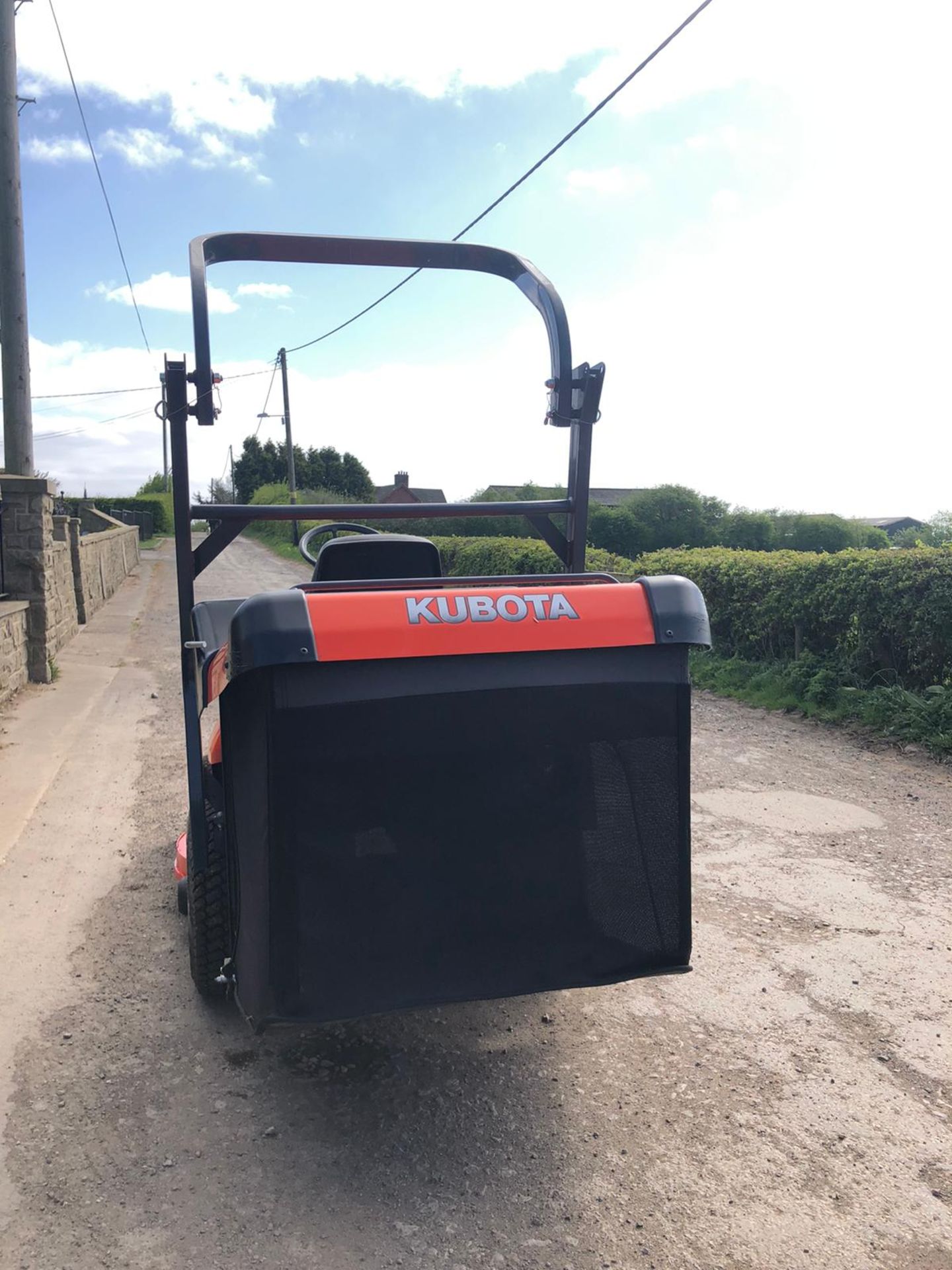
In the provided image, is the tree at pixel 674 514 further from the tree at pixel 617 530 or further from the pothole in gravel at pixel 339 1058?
the pothole in gravel at pixel 339 1058

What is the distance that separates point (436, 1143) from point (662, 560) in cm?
1005

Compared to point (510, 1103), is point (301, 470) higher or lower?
higher

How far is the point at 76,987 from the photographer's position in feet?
11.5

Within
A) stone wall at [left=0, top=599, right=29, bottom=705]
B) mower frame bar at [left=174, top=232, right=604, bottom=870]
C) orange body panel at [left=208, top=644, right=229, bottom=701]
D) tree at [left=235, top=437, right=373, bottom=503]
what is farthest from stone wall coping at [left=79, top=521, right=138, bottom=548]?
tree at [left=235, top=437, right=373, bottom=503]

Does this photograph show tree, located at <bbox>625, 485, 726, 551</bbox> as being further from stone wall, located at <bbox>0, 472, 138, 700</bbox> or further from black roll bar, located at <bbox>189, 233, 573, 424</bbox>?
black roll bar, located at <bbox>189, 233, 573, 424</bbox>

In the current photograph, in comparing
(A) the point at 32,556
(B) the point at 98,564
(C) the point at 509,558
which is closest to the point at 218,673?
(A) the point at 32,556

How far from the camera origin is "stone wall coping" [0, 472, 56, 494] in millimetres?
9219

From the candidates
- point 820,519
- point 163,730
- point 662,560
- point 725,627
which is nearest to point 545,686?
point 163,730

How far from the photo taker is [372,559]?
350 centimetres

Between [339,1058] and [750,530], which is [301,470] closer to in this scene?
[750,530]

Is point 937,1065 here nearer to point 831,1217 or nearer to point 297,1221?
point 831,1217

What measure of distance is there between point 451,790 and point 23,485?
847 centimetres

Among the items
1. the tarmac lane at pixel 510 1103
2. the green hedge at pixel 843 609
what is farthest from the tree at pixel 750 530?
the tarmac lane at pixel 510 1103

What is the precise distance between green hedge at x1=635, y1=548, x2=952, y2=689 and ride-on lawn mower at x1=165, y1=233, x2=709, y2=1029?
570 centimetres
